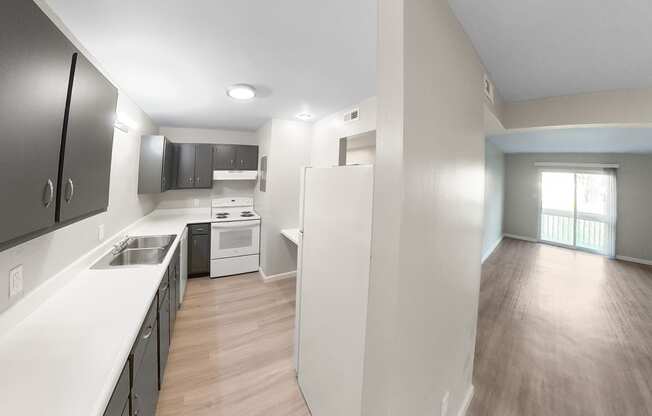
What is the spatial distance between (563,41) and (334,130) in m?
2.11

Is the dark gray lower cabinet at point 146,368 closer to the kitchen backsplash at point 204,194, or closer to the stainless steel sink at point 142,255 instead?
the stainless steel sink at point 142,255

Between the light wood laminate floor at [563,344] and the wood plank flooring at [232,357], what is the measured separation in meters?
1.49

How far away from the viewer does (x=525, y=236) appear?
643cm

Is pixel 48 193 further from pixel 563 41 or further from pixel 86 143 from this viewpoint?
pixel 563 41

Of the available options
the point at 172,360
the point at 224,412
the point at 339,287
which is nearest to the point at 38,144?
the point at 339,287

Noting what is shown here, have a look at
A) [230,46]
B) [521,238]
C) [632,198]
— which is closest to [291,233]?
[230,46]

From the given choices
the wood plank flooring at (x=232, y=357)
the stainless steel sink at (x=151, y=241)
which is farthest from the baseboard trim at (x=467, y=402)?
the stainless steel sink at (x=151, y=241)

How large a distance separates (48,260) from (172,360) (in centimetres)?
125

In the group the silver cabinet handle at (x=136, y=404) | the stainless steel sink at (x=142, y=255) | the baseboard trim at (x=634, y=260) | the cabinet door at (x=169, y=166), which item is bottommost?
the silver cabinet handle at (x=136, y=404)

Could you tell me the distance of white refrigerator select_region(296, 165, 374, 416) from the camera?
115cm

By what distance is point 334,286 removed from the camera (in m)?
1.36

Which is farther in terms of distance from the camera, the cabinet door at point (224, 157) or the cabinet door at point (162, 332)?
the cabinet door at point (224, 157)

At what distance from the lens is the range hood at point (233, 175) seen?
3.84 metres

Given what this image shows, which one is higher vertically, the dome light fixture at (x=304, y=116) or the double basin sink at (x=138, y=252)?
the dome light fixture at (x=304, y=116)
